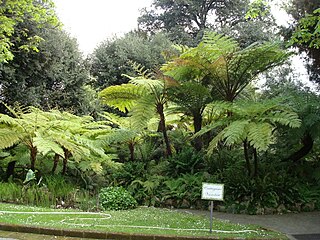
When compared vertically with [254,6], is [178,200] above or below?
below

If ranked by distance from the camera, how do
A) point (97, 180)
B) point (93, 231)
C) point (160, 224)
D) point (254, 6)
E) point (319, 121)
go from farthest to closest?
point (97, 180) → point (319, 121) → point (254, 6) → point (160, 224) → point (93, 231)

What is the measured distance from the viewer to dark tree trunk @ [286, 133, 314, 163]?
862cm

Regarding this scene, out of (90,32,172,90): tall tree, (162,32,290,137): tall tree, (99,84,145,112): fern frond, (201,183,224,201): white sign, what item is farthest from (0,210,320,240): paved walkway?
(90,32,172,90): tall tree

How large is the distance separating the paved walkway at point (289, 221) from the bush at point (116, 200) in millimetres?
1427

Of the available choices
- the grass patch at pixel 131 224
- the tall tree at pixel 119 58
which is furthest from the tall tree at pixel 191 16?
the grass patch at pixel 131 224

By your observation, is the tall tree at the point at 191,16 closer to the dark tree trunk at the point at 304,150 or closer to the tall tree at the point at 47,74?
the tall tree at the point at 47,74

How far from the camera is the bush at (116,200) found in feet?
24.5

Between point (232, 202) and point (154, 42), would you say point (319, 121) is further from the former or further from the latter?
point (154, 42)

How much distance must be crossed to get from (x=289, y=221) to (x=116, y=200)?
342cm

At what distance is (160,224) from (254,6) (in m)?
4.03

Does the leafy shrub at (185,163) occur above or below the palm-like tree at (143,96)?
below

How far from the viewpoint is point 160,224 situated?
546 cm

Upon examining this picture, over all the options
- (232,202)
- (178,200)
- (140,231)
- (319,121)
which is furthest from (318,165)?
(140,231)

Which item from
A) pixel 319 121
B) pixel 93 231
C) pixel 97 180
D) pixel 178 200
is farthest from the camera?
pixel 97 180
